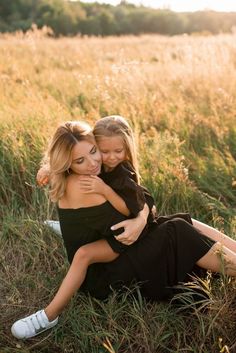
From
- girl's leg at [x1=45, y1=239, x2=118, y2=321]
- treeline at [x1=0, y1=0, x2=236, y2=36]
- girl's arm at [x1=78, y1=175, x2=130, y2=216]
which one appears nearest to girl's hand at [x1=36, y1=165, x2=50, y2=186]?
girl's arm at [x1=78, y1=175, x2=130, y2=216]

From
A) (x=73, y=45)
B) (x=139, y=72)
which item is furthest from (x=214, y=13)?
(x=139, y=72)

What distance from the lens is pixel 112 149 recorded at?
2697 millimetres

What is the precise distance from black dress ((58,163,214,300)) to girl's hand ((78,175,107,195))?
81 mm

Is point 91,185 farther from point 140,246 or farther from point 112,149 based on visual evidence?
point 140,246

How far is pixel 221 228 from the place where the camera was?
3.20 metres

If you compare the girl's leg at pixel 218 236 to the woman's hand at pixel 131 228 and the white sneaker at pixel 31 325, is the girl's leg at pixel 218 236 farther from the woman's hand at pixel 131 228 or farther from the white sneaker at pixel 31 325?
the white sneaker at pixel 31 325

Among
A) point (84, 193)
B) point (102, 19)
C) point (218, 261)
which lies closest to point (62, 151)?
point (84, 193)

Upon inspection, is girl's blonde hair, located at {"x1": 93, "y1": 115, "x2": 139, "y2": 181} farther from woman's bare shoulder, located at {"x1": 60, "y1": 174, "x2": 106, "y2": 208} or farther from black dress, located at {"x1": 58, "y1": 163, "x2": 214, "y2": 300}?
woman's bare shoulder, located at {"x1": 60, "y1": 174, "x2": 106, "y2": 208}

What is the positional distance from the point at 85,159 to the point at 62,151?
0.12 meters

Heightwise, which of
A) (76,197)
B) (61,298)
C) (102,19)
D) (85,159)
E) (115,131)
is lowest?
(61,298)

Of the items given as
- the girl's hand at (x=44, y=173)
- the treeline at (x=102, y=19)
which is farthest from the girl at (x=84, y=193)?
the treeline at (x=102, y=19)

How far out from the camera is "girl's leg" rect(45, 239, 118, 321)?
2537 mm

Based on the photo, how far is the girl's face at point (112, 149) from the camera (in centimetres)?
269

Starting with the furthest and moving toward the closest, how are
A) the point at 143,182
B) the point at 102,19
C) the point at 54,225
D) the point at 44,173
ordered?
the point at 102,19 → the point at 143,182 → the point at 54,225 → the point at 44,173
